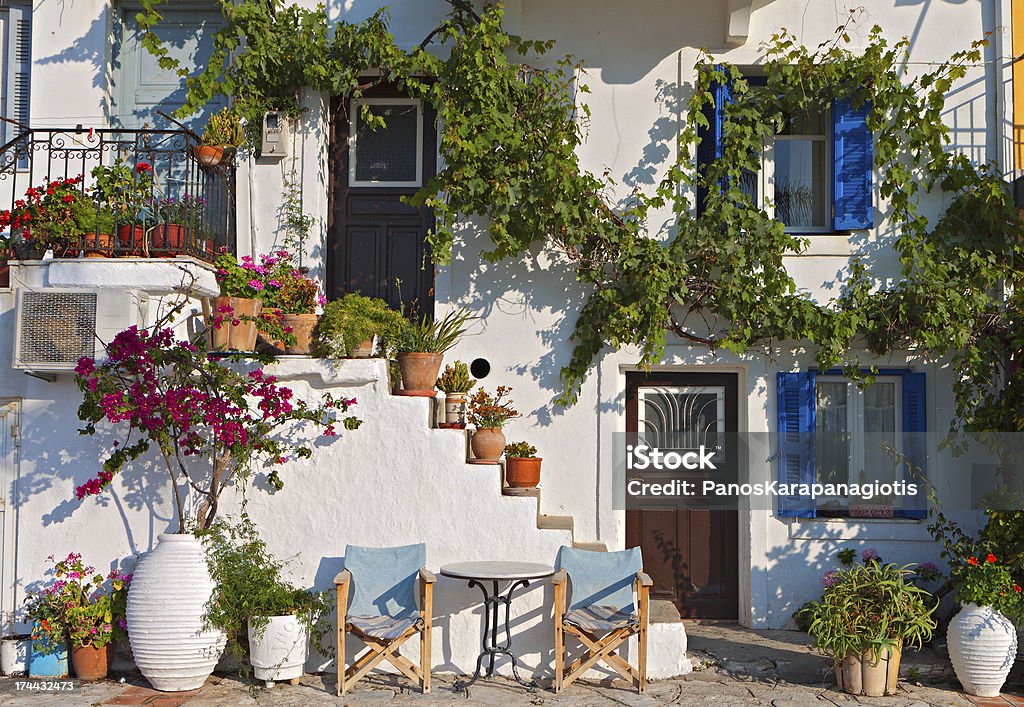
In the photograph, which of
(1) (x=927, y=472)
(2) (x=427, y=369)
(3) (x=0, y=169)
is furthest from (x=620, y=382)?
(3) (x=0, y=169)

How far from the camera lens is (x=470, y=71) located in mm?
7957

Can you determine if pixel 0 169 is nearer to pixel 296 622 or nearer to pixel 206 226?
pixel 206 226

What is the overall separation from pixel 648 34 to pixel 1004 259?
3.34 m

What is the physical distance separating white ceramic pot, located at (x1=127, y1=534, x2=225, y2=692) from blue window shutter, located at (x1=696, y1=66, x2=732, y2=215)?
4773 mm

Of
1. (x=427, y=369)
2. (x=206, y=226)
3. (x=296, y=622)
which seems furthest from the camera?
(x=206, y=226)

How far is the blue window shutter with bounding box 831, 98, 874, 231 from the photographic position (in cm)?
837

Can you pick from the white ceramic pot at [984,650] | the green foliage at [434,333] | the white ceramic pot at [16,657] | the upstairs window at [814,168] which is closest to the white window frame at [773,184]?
the upstairs window at [814,168]

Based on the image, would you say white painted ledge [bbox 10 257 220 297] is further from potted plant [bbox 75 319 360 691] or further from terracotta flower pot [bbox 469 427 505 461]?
terracotta flower pot [bbox 469 427 505 461]

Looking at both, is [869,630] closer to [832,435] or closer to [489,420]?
[832,435]

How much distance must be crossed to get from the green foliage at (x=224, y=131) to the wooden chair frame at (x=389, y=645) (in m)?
3.56

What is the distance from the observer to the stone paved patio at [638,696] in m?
6.55

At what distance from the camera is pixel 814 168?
8.71 meters

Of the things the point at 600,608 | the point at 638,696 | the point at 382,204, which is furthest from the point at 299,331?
the point at 638,696

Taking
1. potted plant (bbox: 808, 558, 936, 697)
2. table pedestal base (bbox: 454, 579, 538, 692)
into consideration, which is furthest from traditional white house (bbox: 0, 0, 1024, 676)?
potted plant (bbox: 808, 558, 936, 697)
